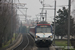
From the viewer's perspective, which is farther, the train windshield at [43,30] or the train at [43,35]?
the train windshield at [43,30]

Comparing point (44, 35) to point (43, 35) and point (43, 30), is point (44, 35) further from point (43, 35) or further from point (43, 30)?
point (43, 30)

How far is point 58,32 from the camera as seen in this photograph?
46.0 metres

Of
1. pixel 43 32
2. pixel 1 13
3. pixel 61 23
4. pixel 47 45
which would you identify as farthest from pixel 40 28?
pixel 61 23

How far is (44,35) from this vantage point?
2514 centimetres

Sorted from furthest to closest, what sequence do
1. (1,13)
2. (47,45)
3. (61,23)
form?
(61,23), (1,13), (47,45)

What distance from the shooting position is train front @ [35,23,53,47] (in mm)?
24828

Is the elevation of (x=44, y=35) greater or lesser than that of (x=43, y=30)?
lesser

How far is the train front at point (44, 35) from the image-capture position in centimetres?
2483

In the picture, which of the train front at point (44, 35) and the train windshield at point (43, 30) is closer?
the train front at point (44, 35)

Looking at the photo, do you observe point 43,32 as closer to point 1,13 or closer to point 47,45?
point 47,45

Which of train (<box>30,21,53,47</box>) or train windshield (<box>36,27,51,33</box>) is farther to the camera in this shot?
train windshield (<box>36,27,51,33</box>)

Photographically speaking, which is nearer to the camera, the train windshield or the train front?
the train front

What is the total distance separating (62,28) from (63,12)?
14.2 feet

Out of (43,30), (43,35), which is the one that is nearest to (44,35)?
(43,35)
